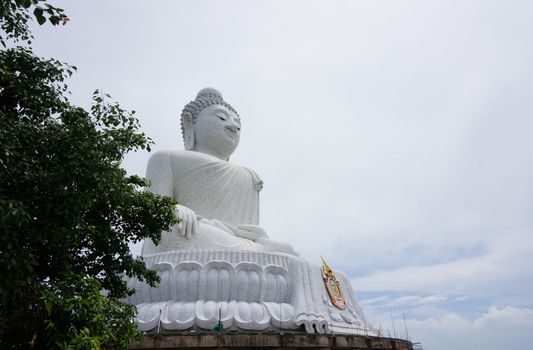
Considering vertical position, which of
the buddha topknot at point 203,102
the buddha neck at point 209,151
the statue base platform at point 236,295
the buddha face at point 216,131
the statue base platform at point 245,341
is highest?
the buddha topknot at point 203,102

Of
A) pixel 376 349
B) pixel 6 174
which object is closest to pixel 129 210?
pixel 6 174

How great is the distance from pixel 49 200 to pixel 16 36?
6.03 feet

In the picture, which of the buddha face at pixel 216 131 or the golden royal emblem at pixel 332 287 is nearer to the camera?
the golden royal emblem at pixel 332 287

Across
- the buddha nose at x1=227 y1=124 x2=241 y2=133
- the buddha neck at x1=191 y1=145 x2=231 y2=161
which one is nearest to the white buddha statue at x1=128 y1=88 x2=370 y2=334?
the buddha neck at x1=191 y1=145 x2=231 y2=161

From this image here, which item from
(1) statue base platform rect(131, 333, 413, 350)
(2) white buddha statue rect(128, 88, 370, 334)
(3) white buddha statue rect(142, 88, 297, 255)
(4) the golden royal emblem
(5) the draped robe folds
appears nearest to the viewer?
(1) statue base platform rect(131, 333, 413, 350)

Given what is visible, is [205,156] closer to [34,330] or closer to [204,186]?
[204,186]

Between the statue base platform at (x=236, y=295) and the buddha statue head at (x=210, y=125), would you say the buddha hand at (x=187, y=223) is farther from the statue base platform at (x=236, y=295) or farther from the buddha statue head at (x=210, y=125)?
the buddha statue head at (x=210, y=125)

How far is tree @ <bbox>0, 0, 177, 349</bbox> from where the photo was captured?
3.75m

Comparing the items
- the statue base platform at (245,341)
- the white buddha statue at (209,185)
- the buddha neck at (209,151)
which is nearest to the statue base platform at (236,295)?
the statue base platform at (245,341)

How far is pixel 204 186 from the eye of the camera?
33.2 feet

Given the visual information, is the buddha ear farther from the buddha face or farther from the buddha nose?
the buddha nose

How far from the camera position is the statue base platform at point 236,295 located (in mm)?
6980

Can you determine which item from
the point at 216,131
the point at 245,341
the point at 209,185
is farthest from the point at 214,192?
the point at 245,341

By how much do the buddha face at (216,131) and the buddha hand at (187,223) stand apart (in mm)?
2671
